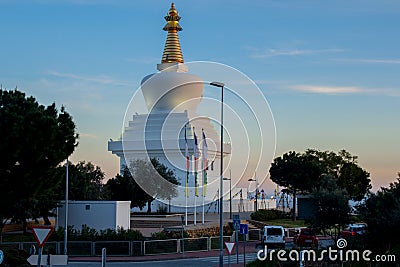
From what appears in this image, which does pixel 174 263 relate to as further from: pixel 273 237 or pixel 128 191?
pixel 128 191

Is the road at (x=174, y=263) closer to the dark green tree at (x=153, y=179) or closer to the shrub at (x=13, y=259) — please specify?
the shrub at (x=13, y=259)

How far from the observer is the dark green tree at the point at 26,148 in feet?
85.2

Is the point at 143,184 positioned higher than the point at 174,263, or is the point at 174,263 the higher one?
the point at 143,184

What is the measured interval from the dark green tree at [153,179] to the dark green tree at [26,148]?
3083 cm

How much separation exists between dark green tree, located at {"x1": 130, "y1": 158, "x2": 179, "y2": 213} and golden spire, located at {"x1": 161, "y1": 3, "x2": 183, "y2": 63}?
18.3 m

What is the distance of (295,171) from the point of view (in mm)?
66938

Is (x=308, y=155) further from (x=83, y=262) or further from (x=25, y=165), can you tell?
(x=25, y=165)

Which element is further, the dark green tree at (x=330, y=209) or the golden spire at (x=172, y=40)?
the golden spire at (x=172, y=40)

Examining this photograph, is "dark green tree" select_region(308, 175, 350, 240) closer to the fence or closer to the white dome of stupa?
the fence

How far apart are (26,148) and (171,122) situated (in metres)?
44.6

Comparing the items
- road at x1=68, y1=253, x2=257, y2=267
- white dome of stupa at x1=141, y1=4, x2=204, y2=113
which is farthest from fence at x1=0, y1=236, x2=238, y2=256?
white dome of stupa at x1=141, y1=4, x2=204, y2=113

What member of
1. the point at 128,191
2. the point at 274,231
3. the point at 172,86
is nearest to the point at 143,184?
the point at 128,191

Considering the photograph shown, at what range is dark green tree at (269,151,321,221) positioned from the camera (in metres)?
66.0

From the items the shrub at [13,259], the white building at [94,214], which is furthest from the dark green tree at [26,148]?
the white building at [94,214]
